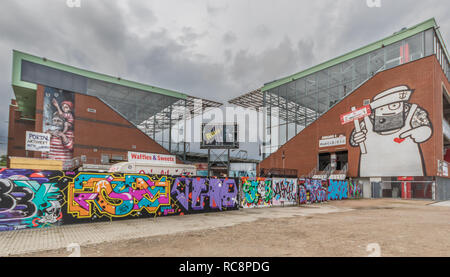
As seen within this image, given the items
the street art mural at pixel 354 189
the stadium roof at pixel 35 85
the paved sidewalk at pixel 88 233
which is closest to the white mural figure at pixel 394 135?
the street art mural at pixel 354 189

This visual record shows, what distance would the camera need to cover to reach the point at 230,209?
54.9 feet

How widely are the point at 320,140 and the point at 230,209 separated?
29172mm

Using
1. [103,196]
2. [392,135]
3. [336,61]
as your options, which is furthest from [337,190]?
[103,196]

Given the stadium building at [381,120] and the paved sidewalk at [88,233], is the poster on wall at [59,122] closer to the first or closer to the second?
the stadium building at [381,120]

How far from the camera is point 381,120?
3459 cm

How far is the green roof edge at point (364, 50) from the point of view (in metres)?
32.4

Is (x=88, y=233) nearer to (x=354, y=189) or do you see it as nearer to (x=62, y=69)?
(x=354, y=189)

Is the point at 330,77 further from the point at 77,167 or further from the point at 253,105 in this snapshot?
the point at 77,167

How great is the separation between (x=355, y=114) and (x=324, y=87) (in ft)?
28.9

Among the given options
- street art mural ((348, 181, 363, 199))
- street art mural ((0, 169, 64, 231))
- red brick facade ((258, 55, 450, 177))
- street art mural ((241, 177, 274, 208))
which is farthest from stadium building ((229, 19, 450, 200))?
street art mural ((0, 169, 64, 231))

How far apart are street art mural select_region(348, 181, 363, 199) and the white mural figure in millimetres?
2193

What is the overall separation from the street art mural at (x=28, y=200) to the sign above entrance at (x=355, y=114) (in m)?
37.2

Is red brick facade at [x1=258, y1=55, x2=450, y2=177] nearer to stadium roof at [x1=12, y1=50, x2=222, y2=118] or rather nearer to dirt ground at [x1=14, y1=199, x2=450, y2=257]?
stadium roof at [x1=12, y1=50, x2=222, y2=118]

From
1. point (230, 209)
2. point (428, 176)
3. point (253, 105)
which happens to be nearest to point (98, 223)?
point (230, 209)
